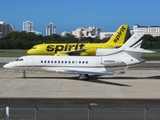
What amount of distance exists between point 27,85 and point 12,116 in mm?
12516

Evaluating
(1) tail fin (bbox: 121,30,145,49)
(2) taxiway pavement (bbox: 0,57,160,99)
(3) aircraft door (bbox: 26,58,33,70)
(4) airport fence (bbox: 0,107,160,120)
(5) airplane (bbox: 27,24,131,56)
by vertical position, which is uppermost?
(1) tail fin (bbox: 121,30,145,49)

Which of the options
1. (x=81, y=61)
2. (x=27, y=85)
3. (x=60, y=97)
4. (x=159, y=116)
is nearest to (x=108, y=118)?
(x=159, y=116)

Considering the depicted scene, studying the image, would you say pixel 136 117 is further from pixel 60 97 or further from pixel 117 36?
pixel 117 36

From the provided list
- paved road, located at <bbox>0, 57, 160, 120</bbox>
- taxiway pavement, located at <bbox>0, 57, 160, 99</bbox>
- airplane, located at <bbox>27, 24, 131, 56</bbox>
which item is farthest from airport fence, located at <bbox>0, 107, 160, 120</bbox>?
airplane, located at <bbox>27, 24, 131, 56</bbox>

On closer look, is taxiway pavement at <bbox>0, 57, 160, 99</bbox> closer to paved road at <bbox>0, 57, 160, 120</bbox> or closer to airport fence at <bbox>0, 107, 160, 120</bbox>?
paved road at <bbox>0, 57, 160, 120</bbox>

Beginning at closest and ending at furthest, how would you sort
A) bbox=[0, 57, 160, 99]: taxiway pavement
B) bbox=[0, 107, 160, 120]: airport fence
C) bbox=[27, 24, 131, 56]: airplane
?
bbox=[0, 107, 160, 120]: airport fence → bbox=[0, 57, 160, 99]: taxiway pavement → bbox=[27, 24, 131, 56]: airplane

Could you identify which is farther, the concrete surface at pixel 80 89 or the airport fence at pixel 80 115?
the concrete surface at pixel 80 89

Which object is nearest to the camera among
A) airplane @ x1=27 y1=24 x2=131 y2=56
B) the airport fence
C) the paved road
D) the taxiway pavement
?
the airport fence

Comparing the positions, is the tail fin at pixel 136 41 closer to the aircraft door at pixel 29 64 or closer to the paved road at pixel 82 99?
the paved road at pixel 82 99

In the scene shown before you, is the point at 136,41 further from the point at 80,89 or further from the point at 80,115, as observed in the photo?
the point at 80,115

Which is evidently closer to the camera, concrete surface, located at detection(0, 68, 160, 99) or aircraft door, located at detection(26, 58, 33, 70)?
concrete surface, located at detection(0, 68, 160, 99)

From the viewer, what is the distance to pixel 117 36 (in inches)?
2313

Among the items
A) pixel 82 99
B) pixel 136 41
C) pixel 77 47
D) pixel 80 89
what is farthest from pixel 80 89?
pixel 77 47

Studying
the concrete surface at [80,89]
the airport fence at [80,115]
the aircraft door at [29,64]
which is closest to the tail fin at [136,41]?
the concrete surface at [80,89]
